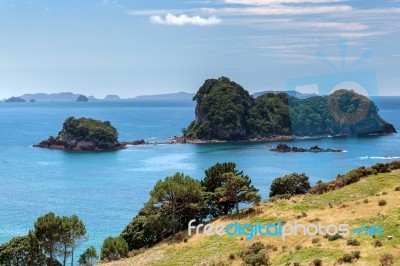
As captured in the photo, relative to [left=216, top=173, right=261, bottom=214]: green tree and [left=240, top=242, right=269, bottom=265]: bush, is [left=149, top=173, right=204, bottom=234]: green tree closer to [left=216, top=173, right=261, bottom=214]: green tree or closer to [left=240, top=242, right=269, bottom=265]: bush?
[left=216, top=173, right=261, bottom=214]: green tree

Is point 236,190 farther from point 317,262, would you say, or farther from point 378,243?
point 317,262

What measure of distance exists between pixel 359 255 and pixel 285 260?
17.3 ft

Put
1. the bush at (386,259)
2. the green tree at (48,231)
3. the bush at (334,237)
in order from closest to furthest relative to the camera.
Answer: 1. the bush at (386,259)
2. the bush at (334,237)
3. the green tree at (48,231)

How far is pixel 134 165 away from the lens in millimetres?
146875

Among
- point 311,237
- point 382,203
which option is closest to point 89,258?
point 311,237

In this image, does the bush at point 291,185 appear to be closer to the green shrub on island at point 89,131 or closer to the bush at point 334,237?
the bush at point 334,237

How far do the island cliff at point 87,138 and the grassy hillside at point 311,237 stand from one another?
5678 inches

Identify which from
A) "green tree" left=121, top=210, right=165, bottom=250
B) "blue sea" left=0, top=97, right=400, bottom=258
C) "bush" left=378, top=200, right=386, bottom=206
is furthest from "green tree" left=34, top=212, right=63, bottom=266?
"bush" left=378, top=200, right=386, bottom=206

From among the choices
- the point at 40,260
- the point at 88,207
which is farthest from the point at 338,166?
the point at 40,260

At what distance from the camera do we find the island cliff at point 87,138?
18888cm

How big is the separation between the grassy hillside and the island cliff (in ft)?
473

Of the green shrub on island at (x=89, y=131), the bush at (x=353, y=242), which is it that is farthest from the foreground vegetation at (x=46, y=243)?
the green shrub on island at (x=89, y=131)

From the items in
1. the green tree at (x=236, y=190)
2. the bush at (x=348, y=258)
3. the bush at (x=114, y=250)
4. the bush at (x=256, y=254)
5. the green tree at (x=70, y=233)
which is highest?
the green tree at (x=236, y=190)

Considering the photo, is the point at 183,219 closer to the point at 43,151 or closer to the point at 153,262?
the point at 153,262
